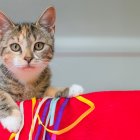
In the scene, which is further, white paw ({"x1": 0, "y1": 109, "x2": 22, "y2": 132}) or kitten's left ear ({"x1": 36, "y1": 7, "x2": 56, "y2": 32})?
kitten's left ear ({"x1": 36, "y1": 7, "x2": 56, "y2": 32})

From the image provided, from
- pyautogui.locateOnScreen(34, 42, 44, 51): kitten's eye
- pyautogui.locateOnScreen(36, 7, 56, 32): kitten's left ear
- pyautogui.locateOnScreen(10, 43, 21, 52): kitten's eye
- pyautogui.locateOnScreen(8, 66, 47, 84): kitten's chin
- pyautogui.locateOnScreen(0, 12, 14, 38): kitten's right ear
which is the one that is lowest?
pyautogui.locateOnScreen(8, 66, 47, 84): kitten's chin

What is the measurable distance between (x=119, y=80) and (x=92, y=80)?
4.4 inches

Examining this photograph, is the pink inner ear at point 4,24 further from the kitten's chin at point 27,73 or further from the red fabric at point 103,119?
the red fabric at point 103,119

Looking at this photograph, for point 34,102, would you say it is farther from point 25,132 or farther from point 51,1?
point 51,1

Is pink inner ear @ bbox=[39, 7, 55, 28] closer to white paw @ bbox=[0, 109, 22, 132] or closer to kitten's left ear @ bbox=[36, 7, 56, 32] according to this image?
kitten's left ear @ bbox=[36, 7, 56, 32]

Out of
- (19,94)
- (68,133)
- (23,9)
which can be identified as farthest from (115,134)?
(23,9)

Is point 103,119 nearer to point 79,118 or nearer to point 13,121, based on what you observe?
point 79,118

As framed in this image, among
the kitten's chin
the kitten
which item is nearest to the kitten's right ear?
the kitten

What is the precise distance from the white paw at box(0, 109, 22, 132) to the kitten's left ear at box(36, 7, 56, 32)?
0.30m

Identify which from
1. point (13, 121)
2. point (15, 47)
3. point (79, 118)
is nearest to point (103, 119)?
point (79, 118)

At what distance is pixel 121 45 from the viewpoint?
4.31 ft

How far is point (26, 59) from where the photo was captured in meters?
0.90

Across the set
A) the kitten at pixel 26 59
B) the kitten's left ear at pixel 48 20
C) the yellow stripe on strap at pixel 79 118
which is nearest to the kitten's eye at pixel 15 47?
the kitten at pixel 26 59

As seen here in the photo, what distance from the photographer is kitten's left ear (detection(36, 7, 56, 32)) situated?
3.17ft
